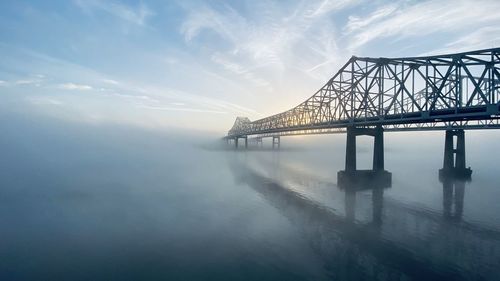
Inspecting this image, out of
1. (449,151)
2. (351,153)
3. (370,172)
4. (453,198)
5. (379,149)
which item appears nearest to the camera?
(453,198)

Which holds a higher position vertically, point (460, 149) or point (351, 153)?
point (460, 149)

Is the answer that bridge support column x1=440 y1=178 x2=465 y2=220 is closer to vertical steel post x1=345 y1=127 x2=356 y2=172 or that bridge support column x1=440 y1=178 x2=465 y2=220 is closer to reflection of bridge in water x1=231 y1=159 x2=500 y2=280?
reflection of bridge in water x1=231 y1=159 x2=500 y2=280

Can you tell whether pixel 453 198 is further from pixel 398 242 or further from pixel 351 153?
pixel 398 242

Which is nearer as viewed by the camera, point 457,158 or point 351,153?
point 351,153

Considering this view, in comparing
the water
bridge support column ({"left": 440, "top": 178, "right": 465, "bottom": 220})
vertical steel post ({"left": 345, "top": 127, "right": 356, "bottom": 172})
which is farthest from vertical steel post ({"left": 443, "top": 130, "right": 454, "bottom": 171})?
vertical steel post ({"left": 345, "top": 127, "right": 356, "bottom": 172})

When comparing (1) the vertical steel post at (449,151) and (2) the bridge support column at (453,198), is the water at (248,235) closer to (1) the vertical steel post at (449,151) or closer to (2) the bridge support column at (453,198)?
(2) the bridge support column at (453,198)

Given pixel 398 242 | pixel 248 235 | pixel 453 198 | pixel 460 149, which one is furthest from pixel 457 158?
Answer: pixel 248 235

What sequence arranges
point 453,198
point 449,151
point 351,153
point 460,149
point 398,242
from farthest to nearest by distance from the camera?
point 449,151
point 460,149
point 351,153
point 453,198
point 398,242

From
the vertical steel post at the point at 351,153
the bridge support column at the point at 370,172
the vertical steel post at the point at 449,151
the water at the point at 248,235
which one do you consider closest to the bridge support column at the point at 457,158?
the vertical steel post at the point at 449,151
